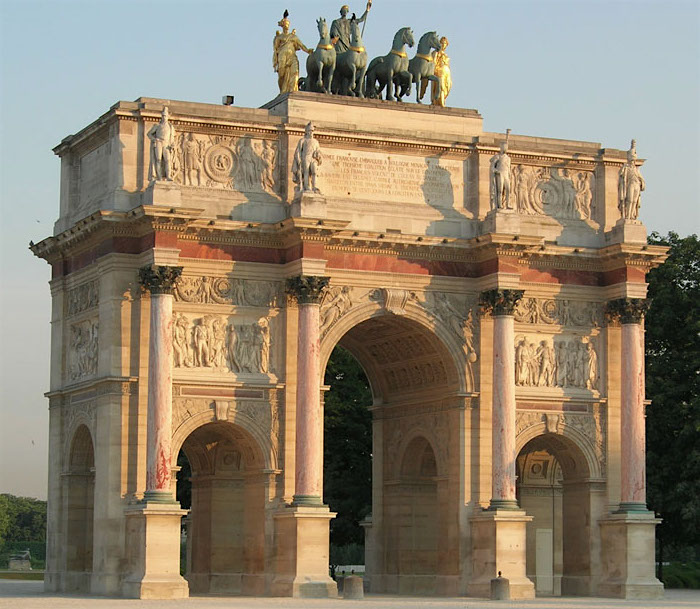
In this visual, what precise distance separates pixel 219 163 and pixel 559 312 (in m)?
10.8

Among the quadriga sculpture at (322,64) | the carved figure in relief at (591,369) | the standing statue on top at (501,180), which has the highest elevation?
the quadriga sculpture at (322,64)

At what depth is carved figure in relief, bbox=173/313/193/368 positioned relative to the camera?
1893 inches

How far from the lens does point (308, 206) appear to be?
48531mm

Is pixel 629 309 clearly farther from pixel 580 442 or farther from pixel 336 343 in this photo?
pixel 336 343

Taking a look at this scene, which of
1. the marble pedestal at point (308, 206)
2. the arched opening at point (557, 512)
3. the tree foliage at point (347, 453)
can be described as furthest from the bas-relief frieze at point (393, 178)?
the tree foliage at point (347, 453)

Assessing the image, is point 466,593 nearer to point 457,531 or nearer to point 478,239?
point 457,531

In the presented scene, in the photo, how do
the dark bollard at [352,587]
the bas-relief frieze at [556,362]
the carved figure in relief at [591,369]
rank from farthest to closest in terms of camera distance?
the carved figure in relief at [591,369]
the bas-relief frieze at [556,362]
the dark bollard at [352,587]

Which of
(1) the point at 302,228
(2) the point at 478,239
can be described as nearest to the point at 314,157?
(1) the point at 302,228

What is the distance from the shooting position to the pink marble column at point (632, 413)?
5166cm

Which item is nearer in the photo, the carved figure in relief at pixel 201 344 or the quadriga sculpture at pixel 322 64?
the carved figure in relief at pixel 201 344

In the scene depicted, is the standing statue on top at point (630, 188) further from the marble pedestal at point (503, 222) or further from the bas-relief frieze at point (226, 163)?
the bas-relief frieze at point (226, 163)

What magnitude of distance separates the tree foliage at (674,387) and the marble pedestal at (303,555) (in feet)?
60.7

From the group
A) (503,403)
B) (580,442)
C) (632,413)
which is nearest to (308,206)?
(503,403)

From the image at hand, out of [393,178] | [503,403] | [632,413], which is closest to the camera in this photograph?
[503,403]
